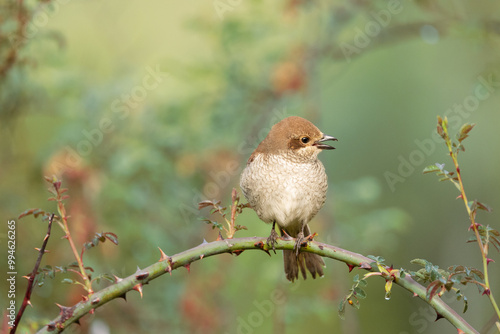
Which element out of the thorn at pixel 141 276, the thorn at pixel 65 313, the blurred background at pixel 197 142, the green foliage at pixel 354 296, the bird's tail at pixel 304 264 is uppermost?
the blurred background at pixel 197 142

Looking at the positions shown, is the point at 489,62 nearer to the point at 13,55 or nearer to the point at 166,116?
the point at 166,116

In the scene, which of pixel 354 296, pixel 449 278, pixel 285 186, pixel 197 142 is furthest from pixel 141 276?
pixel 197 142

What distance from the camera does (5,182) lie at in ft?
15.3

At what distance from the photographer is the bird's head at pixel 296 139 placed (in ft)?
8.57

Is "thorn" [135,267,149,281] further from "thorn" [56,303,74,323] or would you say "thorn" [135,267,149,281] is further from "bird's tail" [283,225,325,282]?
"bird's tail" [283,225,325,282]

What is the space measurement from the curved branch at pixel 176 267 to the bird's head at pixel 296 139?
94cm

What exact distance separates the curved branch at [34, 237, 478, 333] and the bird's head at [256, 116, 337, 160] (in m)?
0.94

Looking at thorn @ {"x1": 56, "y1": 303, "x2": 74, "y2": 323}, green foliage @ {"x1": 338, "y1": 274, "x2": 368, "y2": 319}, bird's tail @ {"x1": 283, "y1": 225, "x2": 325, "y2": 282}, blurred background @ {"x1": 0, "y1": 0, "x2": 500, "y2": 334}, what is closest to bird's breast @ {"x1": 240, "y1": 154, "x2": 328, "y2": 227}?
bird's tail @ {"x1": 283, "y1": 225, "x2": 325, "y2": 282}

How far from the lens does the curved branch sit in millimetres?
1551

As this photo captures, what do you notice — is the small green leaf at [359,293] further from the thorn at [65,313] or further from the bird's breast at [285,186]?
the bird's breast at [285,186]

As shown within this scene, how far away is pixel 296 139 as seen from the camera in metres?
2.71

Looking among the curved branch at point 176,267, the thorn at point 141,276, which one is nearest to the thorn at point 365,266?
the curved branch at point 176,267

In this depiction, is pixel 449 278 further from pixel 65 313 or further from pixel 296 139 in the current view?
pixel 296 139

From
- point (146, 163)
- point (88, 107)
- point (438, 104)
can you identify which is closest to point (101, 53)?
point (88, 107)
